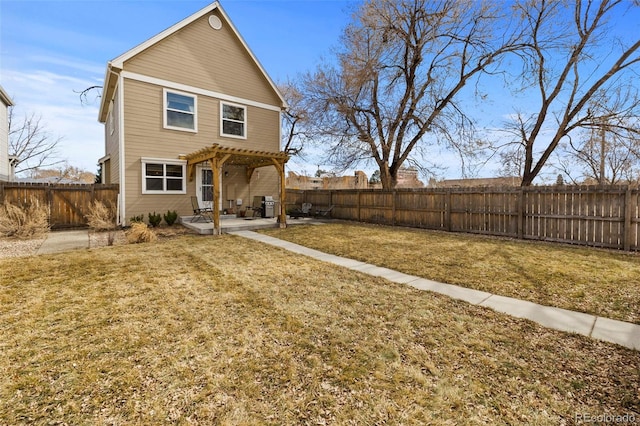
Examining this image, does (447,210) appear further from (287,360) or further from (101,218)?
(101,218)

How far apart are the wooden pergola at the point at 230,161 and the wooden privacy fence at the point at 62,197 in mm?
3209

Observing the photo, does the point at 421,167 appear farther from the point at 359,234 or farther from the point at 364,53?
the point at 359,234

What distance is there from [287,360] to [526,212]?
932cm

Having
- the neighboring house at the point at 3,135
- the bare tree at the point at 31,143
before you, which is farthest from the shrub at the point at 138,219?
the bare tree at the point at 31,143

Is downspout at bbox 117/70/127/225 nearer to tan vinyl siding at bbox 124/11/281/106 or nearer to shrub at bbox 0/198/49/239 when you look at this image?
tan vinyl siding at bbox 124/11/281/106

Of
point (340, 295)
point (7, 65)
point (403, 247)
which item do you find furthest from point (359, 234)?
point (7, 65)

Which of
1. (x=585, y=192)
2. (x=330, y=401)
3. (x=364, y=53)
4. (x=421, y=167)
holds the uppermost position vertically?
(x=364, y=53)

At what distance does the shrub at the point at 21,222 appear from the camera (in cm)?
868

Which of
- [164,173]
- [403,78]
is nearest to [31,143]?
[164,173]

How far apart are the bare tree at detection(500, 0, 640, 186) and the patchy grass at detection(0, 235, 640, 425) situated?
12666 mm

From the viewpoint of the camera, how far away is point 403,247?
7.74m

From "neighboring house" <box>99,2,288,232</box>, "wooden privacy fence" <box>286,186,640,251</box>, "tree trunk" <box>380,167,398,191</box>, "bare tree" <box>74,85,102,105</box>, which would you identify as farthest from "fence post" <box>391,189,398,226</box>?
"bare tree" <box>74,85,102,105</box>

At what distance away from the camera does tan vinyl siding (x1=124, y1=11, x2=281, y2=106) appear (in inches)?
447

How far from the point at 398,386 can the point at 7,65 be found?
84.5ft
